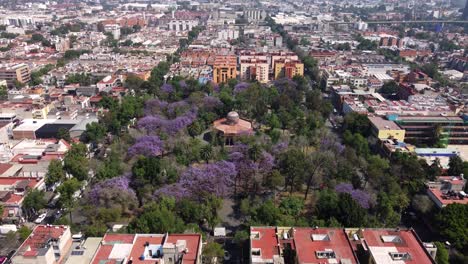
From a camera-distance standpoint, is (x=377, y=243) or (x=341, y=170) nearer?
(x=377, y=243)

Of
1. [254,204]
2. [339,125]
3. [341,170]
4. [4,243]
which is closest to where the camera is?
[4,243]

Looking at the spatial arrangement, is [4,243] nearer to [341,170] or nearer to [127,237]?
[127,237]

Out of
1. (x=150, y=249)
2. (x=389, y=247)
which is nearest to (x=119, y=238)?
(x=150, y=249)

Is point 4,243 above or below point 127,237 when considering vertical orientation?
below

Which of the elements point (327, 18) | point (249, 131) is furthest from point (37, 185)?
point (327, 18)

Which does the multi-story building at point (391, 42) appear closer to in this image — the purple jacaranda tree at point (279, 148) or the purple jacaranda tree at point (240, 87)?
the purple jacaranda tree at point (240, 87)

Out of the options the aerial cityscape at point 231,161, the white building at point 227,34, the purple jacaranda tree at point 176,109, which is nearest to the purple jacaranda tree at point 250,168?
the aerial cityscape at point 231,161
